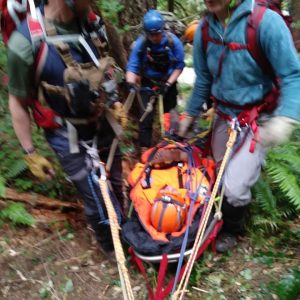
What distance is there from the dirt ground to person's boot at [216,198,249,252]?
0.31 ft

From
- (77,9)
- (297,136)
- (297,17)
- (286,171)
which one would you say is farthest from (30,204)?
(297,17)

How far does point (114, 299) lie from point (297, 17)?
5970 mm

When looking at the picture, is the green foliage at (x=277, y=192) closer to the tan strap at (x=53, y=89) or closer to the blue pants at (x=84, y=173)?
the blue pants at (x=84, y=173)

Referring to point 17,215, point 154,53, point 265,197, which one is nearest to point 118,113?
point 17,215

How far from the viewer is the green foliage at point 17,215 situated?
12.2 feet

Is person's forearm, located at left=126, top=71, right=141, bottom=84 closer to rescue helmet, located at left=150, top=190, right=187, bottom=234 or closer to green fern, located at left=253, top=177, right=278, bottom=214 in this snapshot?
green fern, located at left=253, top=177, right=278, bottom=214

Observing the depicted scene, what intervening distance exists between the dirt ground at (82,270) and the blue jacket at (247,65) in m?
1.46

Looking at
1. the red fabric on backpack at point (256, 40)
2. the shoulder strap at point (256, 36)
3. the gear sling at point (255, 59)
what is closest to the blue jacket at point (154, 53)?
the gear sling at point (255, 59)

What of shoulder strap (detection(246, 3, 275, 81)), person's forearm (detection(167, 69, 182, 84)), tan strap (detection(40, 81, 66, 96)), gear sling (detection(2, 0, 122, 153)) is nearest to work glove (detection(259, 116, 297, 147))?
shoulder strap (detection(246, 3, 275, 81))

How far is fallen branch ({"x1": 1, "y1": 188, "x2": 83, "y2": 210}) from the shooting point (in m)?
4.09

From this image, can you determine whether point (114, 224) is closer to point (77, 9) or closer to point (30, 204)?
Result: point (77, 9)

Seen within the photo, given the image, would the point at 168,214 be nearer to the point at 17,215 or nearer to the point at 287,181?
the point at 287,181

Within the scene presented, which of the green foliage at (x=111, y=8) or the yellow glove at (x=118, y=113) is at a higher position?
the green foliage at (x=111, y=8)

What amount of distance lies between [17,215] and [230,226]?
2049 mm
